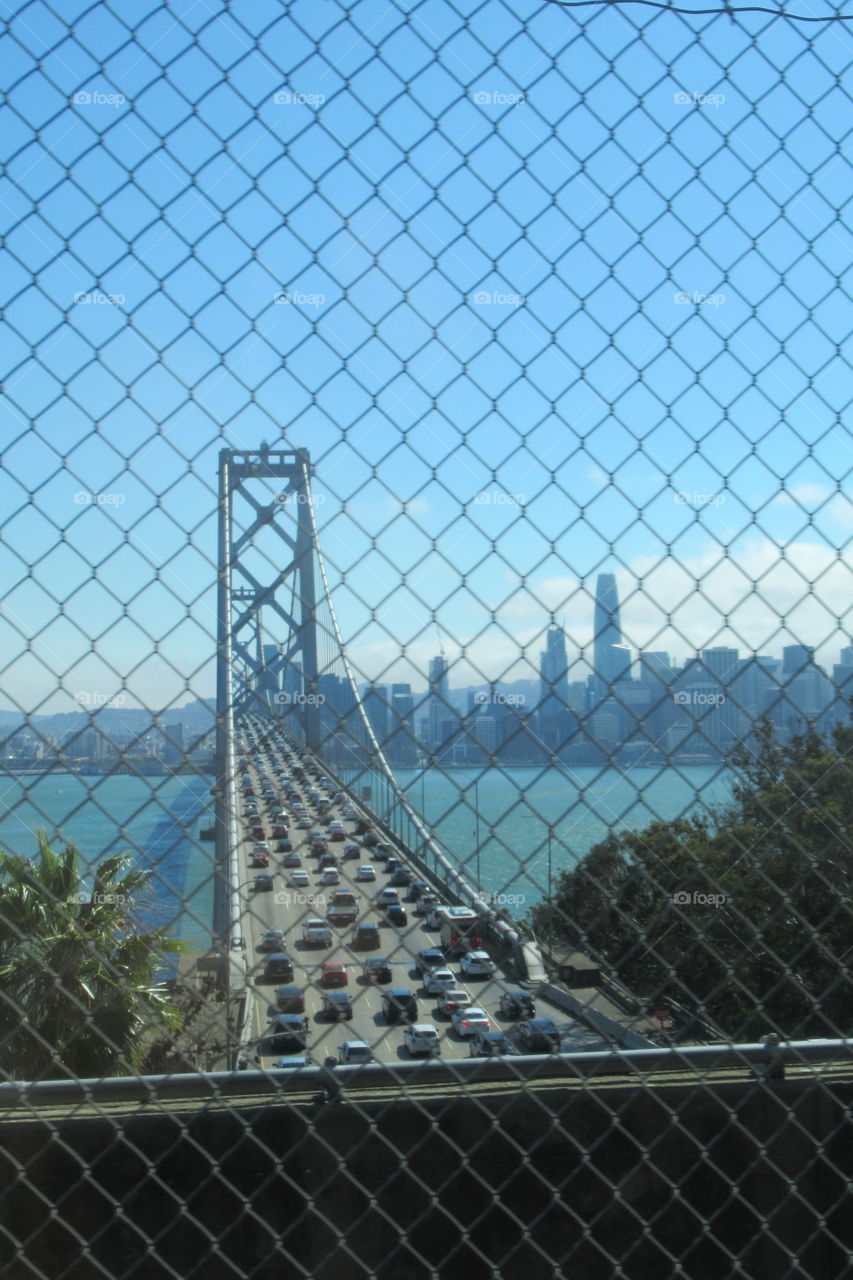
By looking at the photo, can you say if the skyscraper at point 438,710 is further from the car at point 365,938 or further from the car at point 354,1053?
the car at point 354,1053

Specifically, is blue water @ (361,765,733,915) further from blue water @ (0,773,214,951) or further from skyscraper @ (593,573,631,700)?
blue water @ (0,773,214,951)

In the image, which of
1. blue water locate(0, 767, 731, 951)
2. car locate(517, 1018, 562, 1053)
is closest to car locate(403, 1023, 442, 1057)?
car locate(517, 1018, 562, 1053)

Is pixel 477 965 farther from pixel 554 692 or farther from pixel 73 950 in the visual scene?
pixel 73 950

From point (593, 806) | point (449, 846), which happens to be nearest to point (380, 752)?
point (449, 846)

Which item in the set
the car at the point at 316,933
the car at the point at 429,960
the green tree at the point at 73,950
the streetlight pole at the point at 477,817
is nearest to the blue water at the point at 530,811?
the streetlight pole at the point at 477,817

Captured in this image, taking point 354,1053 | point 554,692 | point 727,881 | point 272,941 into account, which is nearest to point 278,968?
point 272,941

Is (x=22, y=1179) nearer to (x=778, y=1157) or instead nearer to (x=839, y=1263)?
(x=778, y=1157)
